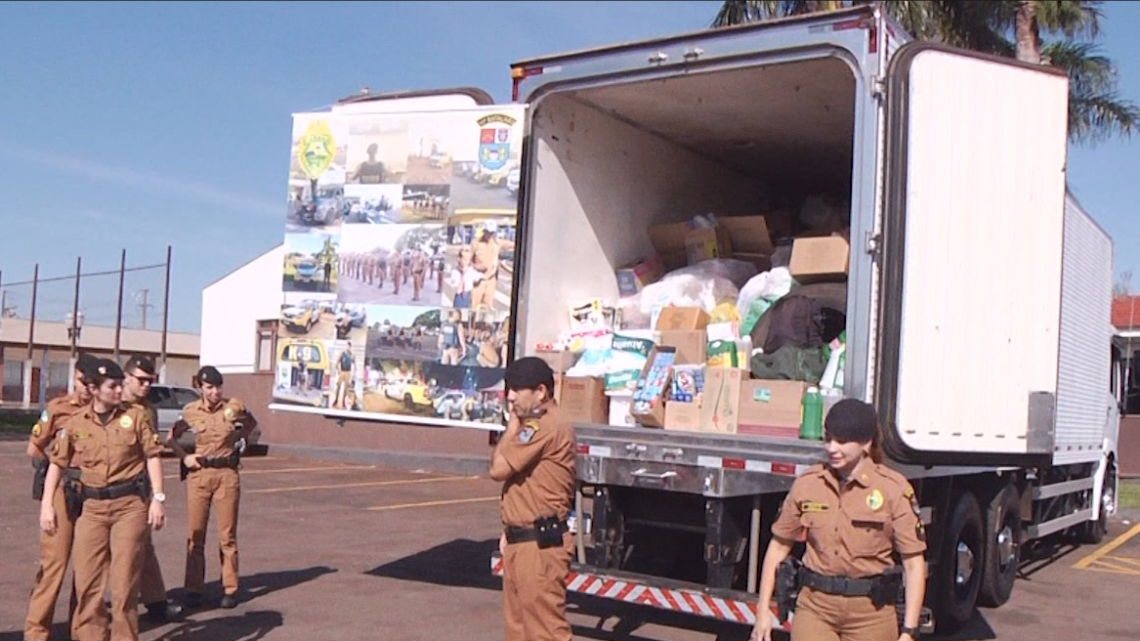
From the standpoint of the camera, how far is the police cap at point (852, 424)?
4.43 meters

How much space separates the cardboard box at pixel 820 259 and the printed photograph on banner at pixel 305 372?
308cm

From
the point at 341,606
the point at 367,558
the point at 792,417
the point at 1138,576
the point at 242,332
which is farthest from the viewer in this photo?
the point at 242,332

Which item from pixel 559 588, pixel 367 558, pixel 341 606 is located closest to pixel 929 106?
pixel 559 588

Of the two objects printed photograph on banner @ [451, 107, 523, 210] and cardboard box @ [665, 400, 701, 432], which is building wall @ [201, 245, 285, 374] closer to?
printed photograph on banner @ [451, 107, 523, 210]

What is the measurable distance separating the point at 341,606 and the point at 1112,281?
8.02 meters

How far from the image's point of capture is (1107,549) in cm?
1305

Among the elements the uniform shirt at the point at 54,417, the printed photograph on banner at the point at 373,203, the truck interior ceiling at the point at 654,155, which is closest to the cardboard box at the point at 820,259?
the truck interior ceiling at the point at 654,155

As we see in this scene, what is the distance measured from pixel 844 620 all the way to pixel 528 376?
1.82m

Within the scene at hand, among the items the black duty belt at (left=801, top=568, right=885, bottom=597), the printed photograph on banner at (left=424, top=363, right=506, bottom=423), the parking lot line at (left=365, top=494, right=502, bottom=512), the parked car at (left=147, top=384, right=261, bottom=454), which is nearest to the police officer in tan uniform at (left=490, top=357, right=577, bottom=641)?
the black duty belt at (left=801, top=568, right=885, bottom=597)

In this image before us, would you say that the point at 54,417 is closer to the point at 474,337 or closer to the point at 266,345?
the point at 474,337

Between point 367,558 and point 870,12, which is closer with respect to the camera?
point 870,12

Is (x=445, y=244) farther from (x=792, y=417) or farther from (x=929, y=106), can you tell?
(x=929, y=106)

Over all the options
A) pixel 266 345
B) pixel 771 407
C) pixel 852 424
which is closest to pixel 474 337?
pixel 771 407

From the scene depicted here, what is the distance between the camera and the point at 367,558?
34.3 ft
